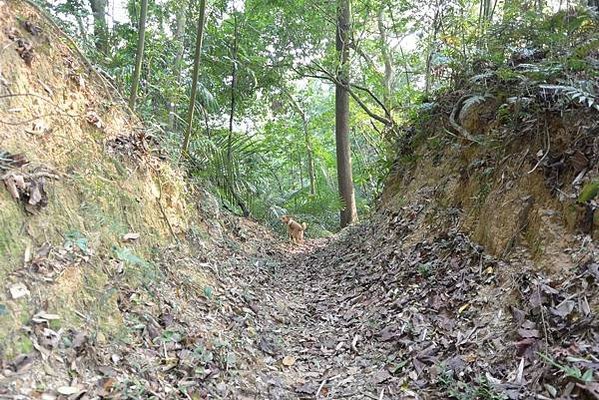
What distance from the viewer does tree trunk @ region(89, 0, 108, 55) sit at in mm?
6832

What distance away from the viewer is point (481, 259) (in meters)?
3.88

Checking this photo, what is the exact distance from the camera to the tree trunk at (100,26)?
683cm

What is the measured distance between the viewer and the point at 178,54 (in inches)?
313

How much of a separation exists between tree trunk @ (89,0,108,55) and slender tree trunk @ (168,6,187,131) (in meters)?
1.11

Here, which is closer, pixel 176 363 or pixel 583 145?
pixel 176 363

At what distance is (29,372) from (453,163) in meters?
4.71

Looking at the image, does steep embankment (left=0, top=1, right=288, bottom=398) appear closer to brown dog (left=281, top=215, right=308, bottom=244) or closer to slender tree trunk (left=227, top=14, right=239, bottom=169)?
slender tree trunk (left=227, top=14, right=239, bottom=169)

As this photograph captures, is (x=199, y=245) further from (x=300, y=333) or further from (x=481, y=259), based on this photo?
(x=481, y=259)

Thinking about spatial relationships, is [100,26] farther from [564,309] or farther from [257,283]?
[564,309]

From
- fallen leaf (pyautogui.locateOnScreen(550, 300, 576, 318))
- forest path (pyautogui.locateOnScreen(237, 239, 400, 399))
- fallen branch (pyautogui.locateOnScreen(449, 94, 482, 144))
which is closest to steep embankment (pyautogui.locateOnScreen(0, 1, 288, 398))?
forest path (pyautogui.locateOnScreen(237, 239, 400, 399))

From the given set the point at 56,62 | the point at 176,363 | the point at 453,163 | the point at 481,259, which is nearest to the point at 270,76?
the point at 453,163

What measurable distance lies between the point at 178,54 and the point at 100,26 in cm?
136

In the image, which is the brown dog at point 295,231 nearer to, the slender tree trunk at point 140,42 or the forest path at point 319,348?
the forest path at point 319,348

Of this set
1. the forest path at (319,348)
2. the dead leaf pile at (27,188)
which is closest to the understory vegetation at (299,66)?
the forest path at (319,348)
